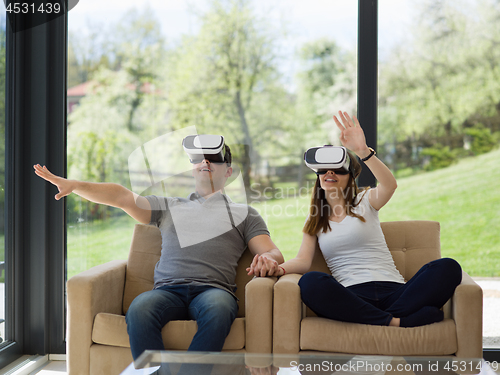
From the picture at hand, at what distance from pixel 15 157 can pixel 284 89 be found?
1.53 meters

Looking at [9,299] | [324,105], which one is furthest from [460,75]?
[9,299]

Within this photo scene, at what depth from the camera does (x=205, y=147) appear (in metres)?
2.09

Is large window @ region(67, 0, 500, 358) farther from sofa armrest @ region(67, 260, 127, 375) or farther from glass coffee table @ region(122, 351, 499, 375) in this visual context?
glass coffee table @ region(122, 351, 499, 375)

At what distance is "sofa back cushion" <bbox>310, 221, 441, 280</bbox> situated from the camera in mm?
2131

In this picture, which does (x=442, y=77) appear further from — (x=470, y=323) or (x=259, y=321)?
(x=259, y=321)

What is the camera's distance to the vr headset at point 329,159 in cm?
204

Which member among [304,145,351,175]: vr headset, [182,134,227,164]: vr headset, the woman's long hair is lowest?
the woman's long hair

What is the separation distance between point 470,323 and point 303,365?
2.71 feet

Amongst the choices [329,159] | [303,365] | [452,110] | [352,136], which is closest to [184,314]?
[303,365]

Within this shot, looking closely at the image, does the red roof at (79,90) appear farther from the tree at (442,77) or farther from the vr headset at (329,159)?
the tree at (442,77)

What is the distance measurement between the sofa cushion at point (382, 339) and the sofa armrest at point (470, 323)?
0.08 ft

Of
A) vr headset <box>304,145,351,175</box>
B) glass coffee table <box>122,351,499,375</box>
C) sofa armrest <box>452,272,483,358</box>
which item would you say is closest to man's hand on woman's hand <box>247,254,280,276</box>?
vr headset <box>304,145,351,175</box>

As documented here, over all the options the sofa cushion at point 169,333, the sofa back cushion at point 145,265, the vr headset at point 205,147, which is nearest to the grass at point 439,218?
the sofa back cushion at point 145,265

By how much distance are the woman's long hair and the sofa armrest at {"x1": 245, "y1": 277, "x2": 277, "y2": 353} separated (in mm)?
473
